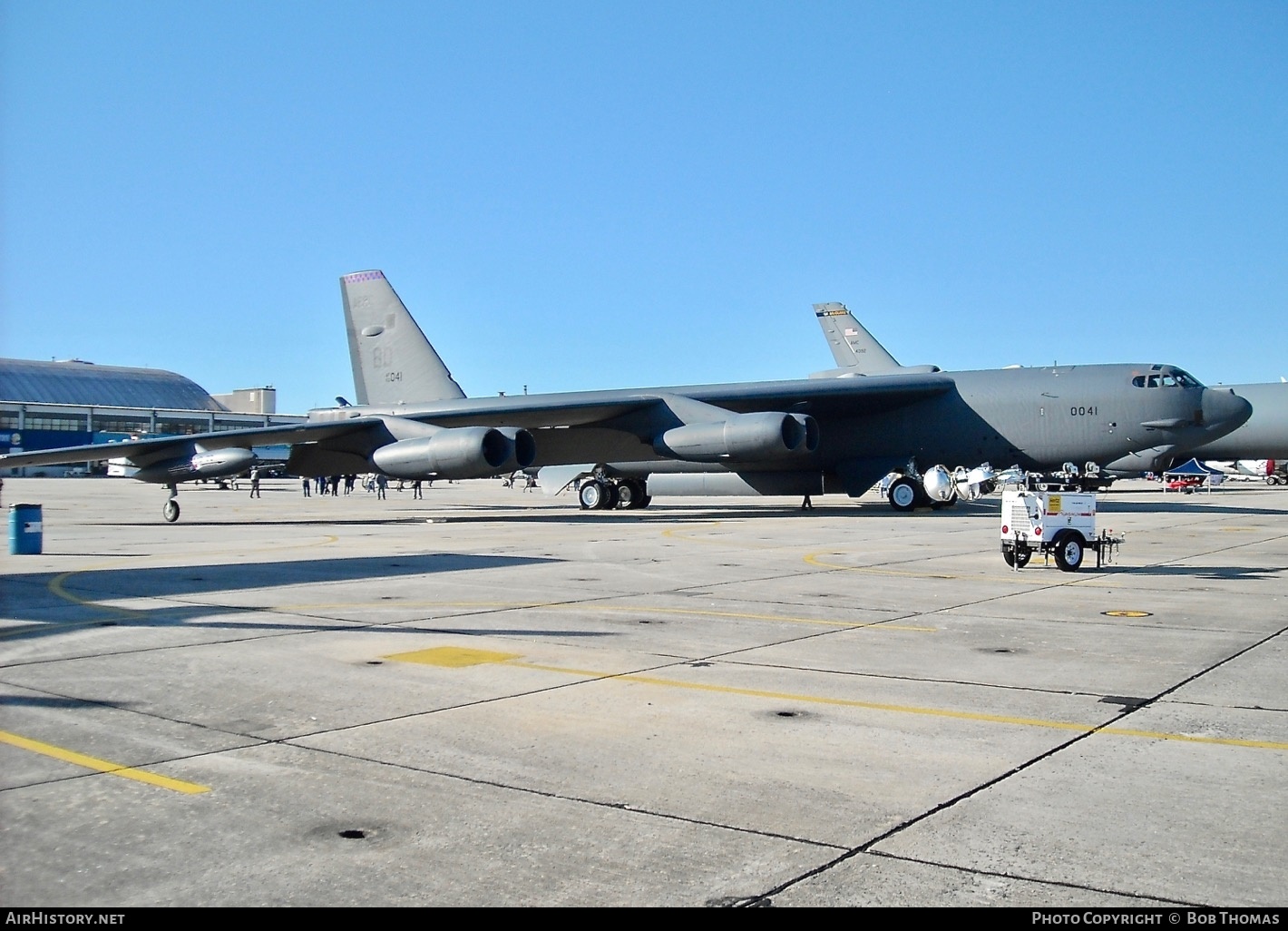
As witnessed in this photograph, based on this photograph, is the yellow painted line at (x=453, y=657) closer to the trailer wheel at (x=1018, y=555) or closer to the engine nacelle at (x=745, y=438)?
the trailer wheel at (x=1018, y=555)

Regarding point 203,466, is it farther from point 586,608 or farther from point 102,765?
point 102,765

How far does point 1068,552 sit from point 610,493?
20.2 meters

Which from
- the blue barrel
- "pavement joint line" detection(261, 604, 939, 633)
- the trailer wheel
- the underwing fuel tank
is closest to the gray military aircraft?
the trailer wheel

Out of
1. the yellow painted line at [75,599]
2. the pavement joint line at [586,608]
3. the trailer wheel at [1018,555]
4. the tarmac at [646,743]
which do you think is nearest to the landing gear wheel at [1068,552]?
the trailer wheel at [1018,555]

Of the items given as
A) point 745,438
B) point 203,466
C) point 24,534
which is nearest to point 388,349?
point 203,466

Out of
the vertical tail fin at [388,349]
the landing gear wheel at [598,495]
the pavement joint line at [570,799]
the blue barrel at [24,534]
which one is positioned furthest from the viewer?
the landing gear wheel at [598,495]

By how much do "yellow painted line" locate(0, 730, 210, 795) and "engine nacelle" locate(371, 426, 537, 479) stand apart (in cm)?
2022

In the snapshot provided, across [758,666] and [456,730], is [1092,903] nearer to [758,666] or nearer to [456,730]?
[456,730]

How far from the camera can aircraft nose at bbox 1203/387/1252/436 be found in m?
26.3

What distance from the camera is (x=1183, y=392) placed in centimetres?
2609

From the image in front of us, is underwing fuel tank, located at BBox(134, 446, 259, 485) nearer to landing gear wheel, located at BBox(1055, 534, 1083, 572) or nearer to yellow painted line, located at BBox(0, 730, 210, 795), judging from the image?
landing gear wheel, located at BBox(1055, 534, 1083, 572)

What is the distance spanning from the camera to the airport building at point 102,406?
97938 millimetres
